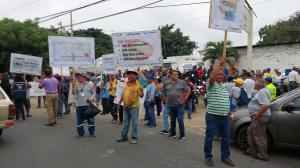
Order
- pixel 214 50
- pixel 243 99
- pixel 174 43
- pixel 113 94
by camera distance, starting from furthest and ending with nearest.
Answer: pixel 174 43 → pixel 214 50 → pixel 113 94 → pixel 243 99

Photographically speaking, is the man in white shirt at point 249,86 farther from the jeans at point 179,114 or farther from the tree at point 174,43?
the tree at point 174,43

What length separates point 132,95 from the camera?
9359mm

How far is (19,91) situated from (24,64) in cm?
305

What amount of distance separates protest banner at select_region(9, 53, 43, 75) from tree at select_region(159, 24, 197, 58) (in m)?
44.5

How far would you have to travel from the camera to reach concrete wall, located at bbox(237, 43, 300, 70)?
2456 centimetres

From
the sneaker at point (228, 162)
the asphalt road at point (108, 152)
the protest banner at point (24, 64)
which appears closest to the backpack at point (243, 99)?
the asphalt road at point (108, 152)

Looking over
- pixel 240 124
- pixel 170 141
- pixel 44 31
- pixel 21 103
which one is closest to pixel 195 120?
pixel 170 141

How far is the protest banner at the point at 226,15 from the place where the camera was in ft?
28.9

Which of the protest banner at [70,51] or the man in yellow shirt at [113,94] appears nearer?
the man in yellow shirt at [113,94]

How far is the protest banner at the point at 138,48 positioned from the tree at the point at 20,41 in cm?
1814

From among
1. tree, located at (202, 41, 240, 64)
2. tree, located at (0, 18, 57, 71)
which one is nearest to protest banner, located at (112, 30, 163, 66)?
tree, located at (202, 41, 240, 64)

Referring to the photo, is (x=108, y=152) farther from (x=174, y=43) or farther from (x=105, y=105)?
(x=174, y=43)

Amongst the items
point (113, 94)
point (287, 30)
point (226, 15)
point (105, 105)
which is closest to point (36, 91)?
point (105, 105)

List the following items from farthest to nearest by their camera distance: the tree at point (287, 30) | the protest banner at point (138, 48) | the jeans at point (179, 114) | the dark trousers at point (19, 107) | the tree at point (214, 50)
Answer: the tree at point (287, 30) < the tree at point (214, 50) < the dark trousers at point (19, 107) < the protest banner at point (138, 48) < the jeans at point (179, 114)
